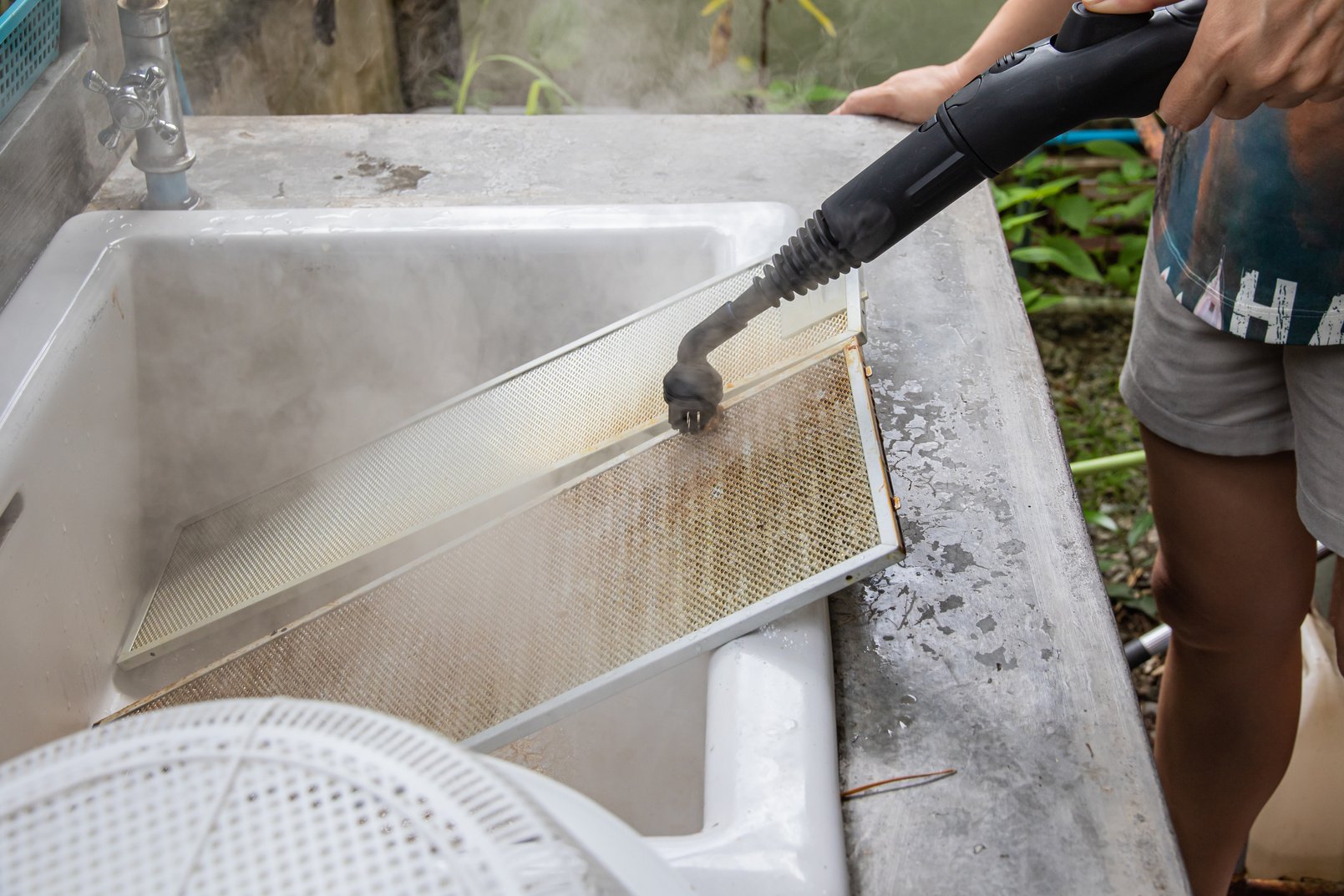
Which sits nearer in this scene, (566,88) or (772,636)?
(772,636)

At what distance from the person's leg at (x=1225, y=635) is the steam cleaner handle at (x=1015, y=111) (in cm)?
58

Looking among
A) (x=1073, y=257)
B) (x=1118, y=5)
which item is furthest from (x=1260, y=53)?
(x=1073, y=257)

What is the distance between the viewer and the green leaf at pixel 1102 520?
254cm

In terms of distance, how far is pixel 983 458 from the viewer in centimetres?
109

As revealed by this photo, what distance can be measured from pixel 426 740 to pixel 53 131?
128 cm

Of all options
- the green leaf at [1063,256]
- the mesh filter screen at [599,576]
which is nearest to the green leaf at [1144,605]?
the green leaf at [1063,256]

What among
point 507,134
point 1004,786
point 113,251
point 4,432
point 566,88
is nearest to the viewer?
point 1004,786

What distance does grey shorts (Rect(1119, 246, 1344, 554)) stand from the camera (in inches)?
43.4

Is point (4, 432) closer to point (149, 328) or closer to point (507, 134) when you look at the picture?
point (149, 328)

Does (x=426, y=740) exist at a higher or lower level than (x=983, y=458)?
higher

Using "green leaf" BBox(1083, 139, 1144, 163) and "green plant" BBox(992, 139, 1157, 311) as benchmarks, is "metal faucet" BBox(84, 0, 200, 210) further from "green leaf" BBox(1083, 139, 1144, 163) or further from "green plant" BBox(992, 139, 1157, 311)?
"green leaf" BBox(1083, 139, 1144, 163)

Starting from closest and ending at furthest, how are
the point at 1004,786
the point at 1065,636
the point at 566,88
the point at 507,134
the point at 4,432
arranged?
the point at 1004,786
the point at 1065,636
the point at 4,432
the point at 507,134
the point at 566,88

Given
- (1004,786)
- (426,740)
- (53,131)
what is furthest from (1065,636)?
(53,131)

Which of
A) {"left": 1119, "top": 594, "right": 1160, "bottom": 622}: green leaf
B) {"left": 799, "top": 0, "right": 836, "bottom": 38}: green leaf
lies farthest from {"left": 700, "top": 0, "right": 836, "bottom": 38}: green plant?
{"left": 1119, "top": 594, "right": 1160, "bottom": 622}: green leaf
